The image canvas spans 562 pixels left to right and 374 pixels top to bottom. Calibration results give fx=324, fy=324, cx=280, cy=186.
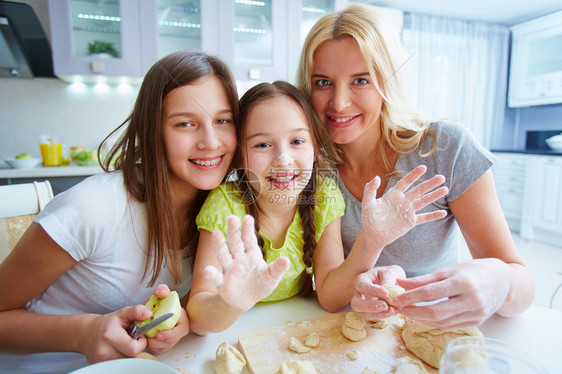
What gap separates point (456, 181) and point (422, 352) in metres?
0.52

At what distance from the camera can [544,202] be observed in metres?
3.51

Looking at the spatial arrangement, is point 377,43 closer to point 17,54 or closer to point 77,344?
point 77,344

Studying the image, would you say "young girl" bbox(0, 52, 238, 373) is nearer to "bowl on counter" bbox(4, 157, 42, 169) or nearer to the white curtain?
"bowl on counter" bbox(4, 157, 42, 169)

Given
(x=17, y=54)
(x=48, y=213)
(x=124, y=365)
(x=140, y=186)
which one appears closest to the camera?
(x=124, y=365)

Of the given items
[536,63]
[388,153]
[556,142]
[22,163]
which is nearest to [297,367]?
[388,153]

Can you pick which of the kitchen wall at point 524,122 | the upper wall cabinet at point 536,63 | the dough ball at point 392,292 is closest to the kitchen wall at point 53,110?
the dough ball at point 392,292

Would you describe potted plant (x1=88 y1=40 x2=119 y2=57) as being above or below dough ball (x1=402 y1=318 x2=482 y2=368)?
above

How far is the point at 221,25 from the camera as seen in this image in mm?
2648

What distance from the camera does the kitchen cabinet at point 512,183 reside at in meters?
3.83

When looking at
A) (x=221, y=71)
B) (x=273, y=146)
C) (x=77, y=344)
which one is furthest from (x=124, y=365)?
(x=221, y=71)

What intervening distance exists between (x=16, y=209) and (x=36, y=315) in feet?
1.49

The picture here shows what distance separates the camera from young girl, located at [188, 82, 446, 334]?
29.1 inches

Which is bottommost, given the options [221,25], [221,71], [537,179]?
[537,179]

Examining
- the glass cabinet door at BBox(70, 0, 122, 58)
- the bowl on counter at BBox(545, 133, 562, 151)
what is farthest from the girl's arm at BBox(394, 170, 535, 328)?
the bowl on counter at BBox(545, 133, 562, 151)
